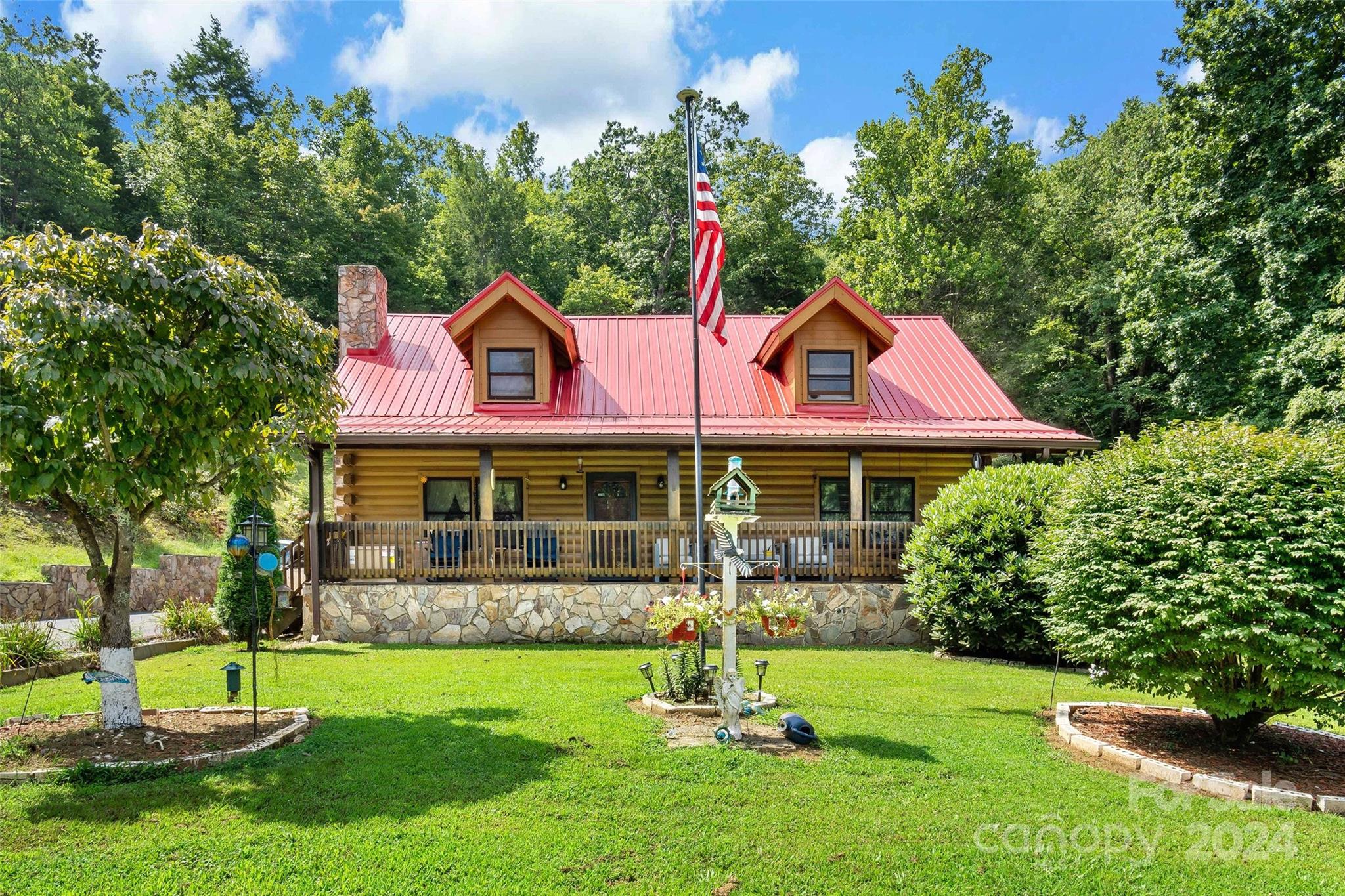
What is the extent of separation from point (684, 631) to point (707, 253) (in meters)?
4.01

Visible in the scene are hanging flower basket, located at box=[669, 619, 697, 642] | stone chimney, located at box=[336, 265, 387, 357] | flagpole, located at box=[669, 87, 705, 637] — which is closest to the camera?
hanging flower basket, located at box=[669, 619, 697, 642]

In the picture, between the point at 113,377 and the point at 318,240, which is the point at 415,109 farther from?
the point at 113,377

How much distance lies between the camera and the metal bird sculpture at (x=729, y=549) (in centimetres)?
692

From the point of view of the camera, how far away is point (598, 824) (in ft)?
16.6

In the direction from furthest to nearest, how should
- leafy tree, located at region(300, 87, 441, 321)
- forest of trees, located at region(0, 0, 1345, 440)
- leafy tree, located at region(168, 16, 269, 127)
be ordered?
leafy tree, located at region(168, 16, 269, 127) < leafy tree, located at region(300, 87, 441, 321) < forest of trees, located at region(0, 0, 1345, 440)

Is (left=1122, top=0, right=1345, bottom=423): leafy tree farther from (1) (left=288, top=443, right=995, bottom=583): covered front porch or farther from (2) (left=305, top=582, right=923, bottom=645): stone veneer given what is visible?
(2) (left=305, top=582, right=923, bottom=645): stone veneer

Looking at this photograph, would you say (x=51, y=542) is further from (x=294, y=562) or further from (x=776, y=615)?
(x=776, y=615)

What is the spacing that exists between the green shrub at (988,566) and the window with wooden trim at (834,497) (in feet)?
14.5

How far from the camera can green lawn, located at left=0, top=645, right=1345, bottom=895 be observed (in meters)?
4.45

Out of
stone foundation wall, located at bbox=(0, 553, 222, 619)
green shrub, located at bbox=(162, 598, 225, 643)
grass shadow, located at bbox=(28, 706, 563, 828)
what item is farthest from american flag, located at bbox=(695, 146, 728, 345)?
stone foundation wall, located at bbox=(0, 553, 222, 619)

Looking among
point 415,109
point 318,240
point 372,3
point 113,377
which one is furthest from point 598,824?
point 415,109

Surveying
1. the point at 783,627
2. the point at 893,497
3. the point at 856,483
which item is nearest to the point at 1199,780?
the point at 783,627

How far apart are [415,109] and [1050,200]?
38406 mm

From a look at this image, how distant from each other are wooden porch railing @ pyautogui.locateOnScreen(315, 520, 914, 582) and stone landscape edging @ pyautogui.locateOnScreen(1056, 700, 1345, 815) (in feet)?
19.4
